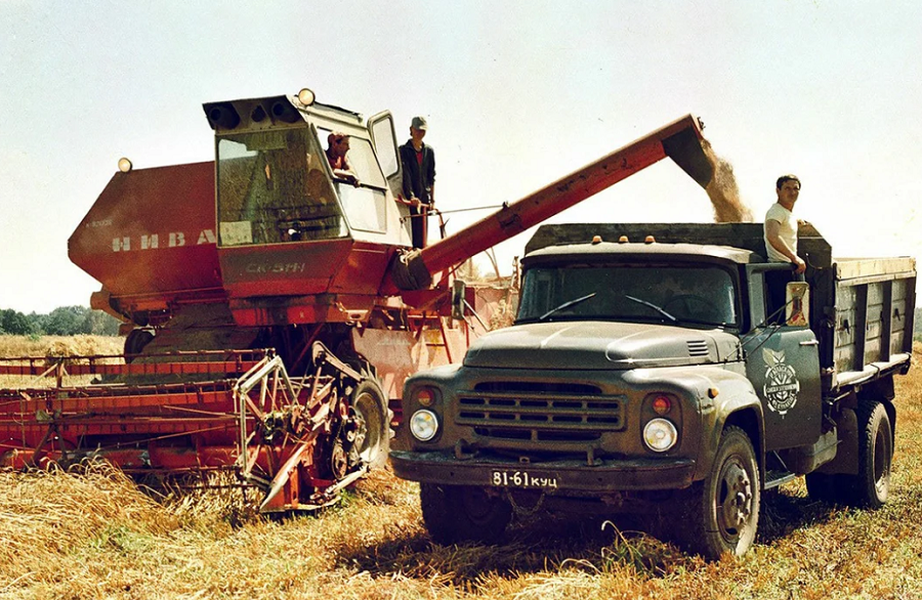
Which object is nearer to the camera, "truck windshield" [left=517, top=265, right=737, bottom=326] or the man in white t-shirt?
"truck windshield" [left=517, top=265, right=737, bottom=326]

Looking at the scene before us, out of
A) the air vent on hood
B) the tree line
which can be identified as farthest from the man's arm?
the tree line

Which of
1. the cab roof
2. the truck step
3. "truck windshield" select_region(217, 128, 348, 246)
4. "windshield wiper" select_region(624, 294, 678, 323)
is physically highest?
"truck windshield" select_region(217, 128, 348, 246)

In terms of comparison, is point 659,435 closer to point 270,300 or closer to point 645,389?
point 645,389

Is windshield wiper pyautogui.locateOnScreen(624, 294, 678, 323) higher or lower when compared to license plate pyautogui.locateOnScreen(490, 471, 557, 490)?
higher

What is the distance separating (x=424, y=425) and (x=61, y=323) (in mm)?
64520

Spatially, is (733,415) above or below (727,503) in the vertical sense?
above

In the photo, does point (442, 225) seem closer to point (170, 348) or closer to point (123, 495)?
point (170, 348)

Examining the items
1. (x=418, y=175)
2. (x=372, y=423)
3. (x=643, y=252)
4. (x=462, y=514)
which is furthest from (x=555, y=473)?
(x=418, y=175)

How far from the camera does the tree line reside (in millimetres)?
51309

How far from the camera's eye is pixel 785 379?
9.11 metres

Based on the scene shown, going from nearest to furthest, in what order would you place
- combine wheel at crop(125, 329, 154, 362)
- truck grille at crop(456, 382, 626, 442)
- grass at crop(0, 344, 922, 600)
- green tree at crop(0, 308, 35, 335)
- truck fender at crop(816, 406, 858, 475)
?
grass at crop(0, 344, 922, 600), truck grille at crop(456, 382, 626, 442), truck fender at crop(816, 406, 858, 475), combine wheel at crop(125, 329, 154, 362), green tree at crop(0, 308, 35, 335)

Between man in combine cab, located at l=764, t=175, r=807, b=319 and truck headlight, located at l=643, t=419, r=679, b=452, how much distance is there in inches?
88.9

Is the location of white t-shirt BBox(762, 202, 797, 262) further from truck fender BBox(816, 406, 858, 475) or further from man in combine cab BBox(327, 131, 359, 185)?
man in combine cab BBox(327, 131, 359, 185)

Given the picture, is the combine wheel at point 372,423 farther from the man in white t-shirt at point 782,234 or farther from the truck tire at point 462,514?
the man in white t-shirt at point 782,234
